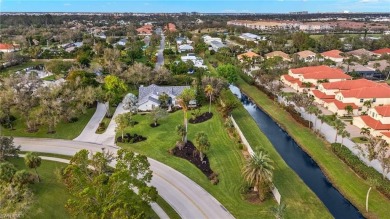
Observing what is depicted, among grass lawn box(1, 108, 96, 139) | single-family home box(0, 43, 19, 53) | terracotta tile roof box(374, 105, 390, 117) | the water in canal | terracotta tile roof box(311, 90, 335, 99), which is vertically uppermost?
single-family home box(0, 43, 19, 53)

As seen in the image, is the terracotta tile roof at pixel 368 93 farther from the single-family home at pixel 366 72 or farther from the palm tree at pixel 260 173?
the palm tree at pixel 260 173

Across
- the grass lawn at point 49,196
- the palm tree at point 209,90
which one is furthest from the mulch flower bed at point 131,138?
the palm tree at point 209,90

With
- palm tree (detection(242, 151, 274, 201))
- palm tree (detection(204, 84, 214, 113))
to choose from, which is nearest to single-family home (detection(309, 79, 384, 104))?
palm tree (detection(204, 84, 214, 113))

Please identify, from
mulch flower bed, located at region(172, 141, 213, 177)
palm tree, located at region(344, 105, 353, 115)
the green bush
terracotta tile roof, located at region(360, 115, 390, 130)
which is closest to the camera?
mulch flower bed, located at region(172, 141, 213, 177)

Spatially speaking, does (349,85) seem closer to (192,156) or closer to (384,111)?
(384,111)

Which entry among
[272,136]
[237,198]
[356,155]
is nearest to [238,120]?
[272,136]

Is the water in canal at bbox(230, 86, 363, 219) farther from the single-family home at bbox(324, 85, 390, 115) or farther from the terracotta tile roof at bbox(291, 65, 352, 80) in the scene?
the terracotta tile roof at bbox(291, 65, 352, 80)
